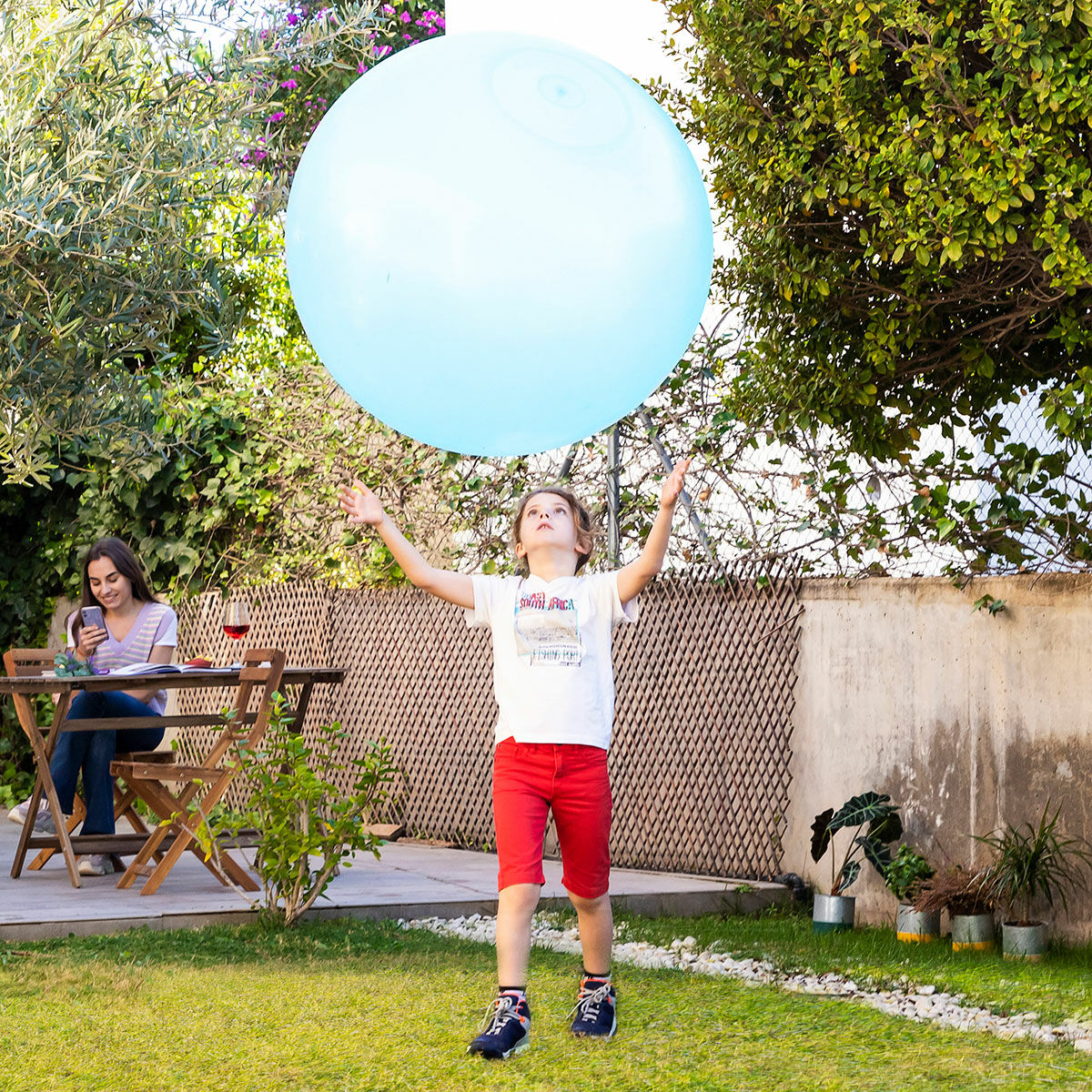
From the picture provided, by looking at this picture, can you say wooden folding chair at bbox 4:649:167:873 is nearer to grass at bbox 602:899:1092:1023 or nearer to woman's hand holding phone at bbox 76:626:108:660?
woman's hand holding phone at bbox 76:626:108:660

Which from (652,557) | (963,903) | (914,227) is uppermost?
(914,227)

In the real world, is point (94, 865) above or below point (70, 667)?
below

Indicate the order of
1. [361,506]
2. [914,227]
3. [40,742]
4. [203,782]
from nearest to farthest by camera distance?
[361,506]
[914,227]
[203,782]
[40,742]

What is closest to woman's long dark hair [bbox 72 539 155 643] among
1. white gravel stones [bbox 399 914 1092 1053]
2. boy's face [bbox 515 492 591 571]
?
white gravel stones [bbox 399 914 1092 1053]

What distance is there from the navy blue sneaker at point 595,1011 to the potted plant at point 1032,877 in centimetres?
179

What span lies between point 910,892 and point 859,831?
0.35m

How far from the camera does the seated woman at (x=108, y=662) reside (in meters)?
5.91

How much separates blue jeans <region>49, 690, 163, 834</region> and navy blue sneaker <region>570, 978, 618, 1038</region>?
299 centimetres

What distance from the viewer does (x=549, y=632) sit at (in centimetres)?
349

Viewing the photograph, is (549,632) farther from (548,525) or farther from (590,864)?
(590,864)

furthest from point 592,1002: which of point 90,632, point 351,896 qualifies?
point 90,632

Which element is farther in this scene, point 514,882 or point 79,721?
point 79,721

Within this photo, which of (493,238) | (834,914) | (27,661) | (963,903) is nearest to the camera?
(493,238)

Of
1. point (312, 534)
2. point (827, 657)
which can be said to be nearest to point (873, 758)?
point (827, 657)
